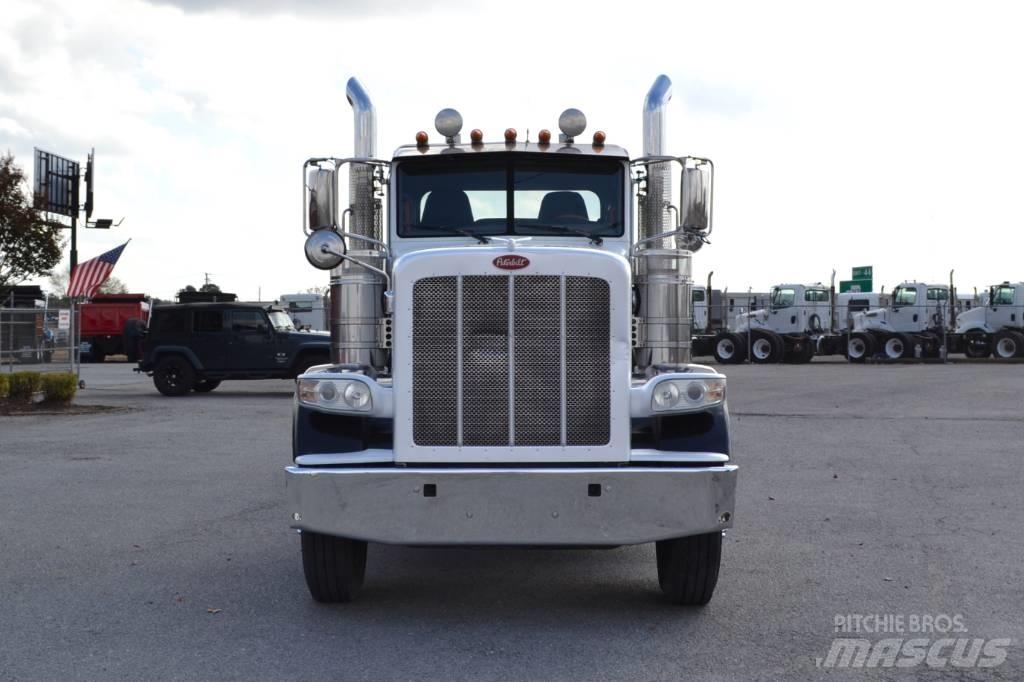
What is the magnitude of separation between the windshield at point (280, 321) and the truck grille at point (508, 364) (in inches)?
709

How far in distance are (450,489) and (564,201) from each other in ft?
8.85

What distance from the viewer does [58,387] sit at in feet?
65.2

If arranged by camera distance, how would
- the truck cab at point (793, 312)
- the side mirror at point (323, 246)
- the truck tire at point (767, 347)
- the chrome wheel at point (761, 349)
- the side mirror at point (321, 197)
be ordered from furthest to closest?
the truck cab at point (793, 312), the chrome wheel at point (761, 349), the truck tire at point (767, 347), the side mirror at point (321, 197), the side mirror at point (323, 246)

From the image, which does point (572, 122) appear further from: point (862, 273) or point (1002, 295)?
point (862, 273)

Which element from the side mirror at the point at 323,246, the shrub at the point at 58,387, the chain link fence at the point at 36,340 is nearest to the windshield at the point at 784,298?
the chain link fence at the point at 36,340

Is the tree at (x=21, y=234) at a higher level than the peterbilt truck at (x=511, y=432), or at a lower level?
higher

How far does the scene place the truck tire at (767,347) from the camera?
39.4 meters

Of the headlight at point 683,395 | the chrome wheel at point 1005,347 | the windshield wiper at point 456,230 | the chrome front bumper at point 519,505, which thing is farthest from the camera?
the chrome wheel at point 1005,347

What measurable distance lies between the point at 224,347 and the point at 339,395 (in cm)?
1810

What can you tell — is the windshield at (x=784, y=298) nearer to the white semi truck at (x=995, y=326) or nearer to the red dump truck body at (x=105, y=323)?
the white semi truck at (x=995, y=326)

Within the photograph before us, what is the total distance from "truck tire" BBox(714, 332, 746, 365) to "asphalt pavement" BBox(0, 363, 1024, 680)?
88.7ft

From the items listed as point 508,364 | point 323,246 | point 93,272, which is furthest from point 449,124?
point 93,272

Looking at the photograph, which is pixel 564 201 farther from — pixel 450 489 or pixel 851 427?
pixel 851 427

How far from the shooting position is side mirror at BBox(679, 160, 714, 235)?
6855 mm
